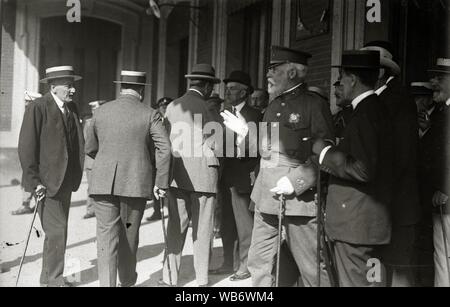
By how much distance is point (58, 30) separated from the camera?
1252 cm

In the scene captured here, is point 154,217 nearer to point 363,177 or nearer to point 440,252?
point 440,252

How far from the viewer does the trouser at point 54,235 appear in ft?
14.3

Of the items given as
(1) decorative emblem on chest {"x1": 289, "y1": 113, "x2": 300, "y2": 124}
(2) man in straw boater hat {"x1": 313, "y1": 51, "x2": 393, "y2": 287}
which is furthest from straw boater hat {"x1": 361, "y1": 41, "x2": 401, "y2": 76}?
(1) decorative emblem on chest {"x1": 289, "y1": 113, "x2": 300, "y2": 124}

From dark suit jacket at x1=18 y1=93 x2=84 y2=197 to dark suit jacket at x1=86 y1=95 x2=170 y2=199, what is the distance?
346mm

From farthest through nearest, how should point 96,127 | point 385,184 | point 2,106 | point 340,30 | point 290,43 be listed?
1. point 2,106
2. point 290,43
3. point 340,30
4. point 96,127
5. point 385,184

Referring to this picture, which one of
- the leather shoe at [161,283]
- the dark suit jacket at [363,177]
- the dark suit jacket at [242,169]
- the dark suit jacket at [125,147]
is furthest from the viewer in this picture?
the dark suit jacket at [242,169]

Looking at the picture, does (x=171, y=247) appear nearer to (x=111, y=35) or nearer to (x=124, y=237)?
(x=124, y=237)

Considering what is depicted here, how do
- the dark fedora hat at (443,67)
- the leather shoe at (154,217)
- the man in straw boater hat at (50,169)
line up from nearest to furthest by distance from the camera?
the dark fedora hat at (443,67) → the man in straw boater hat at (50,169) → the leather shoe at (154,217)

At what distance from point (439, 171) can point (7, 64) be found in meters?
10.4

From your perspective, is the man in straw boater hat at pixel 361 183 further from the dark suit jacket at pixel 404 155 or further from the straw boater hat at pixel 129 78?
the straw boater hat at pixel 129 78

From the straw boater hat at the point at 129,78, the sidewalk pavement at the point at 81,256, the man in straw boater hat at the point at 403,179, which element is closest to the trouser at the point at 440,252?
the man in straw boater hat at the point at 403,179

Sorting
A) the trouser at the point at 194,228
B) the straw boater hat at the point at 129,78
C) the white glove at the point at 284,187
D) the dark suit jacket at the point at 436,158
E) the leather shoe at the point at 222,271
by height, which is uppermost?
the straw boater hat at the point at 129,78

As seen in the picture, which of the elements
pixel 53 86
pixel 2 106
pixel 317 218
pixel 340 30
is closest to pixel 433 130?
pixel 317 218

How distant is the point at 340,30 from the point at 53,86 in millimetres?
3333
